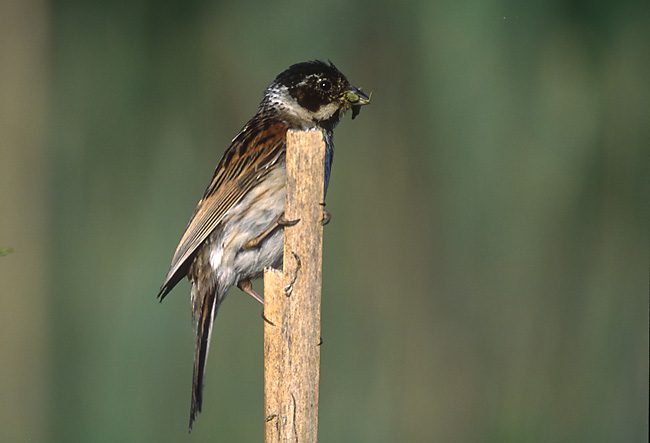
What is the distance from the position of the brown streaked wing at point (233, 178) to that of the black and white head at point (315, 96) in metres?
0.18

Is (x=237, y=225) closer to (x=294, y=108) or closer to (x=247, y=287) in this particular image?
(x=247, y=287)

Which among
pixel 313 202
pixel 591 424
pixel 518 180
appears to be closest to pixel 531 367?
pixel 591 424

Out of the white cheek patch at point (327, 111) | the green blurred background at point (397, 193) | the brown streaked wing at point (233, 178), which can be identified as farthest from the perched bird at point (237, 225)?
the green blurred background at point (397, 193)

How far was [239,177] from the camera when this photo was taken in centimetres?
259

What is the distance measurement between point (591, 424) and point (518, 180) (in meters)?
1.14

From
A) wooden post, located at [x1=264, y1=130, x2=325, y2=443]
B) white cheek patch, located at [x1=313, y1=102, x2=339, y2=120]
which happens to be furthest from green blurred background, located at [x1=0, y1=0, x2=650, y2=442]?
wooden post, located at [x1=264, y1=130, x2=325, y2=443]

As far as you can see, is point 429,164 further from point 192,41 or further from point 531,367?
point 192,41

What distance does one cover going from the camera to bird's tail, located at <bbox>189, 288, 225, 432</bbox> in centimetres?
222

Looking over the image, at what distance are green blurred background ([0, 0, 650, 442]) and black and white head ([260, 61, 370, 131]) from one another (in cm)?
31

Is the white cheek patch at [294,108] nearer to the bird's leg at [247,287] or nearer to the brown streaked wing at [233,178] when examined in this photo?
the brown streaked wing at [233,178]

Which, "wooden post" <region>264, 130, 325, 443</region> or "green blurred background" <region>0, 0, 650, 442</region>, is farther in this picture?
"green blurred background" <region>0, 0, 650, 442</region>

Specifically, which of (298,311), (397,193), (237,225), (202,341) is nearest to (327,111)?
(237,225)

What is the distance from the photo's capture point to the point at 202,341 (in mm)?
2385

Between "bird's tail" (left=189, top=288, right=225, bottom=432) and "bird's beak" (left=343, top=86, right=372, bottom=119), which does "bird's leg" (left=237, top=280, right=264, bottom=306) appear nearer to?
"bird's tail" (left=189, top=288, right=225, bottom=432)
